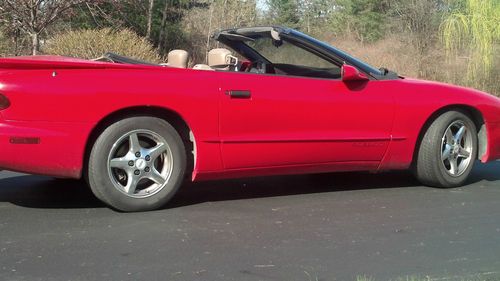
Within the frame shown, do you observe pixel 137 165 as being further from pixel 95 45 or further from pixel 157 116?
pixel 95 45

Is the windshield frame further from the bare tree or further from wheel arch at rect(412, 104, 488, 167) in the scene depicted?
the bare tree

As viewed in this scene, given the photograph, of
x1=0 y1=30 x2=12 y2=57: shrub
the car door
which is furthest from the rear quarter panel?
x1=0 y1=30 x2=12 y2=57: shrub

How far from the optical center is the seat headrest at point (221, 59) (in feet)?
19.5

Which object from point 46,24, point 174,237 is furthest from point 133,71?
point 46,24

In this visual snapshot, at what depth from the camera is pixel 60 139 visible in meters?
4.50

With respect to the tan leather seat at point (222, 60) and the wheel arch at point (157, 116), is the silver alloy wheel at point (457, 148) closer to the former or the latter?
the tan leather seat at point (222, 60)

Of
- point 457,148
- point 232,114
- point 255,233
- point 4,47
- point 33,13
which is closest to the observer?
point 255,233

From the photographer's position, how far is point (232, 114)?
195 inches

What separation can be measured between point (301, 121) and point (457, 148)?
1.86 metres

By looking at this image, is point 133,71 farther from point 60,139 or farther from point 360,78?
point 360,78

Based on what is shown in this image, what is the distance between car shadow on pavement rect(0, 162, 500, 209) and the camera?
208 inches

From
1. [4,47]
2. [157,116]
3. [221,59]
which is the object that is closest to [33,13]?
[4,47]

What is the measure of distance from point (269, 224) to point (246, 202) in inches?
29.7

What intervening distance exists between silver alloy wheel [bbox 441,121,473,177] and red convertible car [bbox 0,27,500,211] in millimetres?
13
